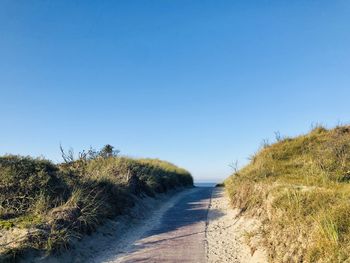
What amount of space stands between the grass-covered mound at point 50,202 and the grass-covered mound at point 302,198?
18.1ft

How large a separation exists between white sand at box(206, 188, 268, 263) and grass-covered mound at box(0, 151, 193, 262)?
157 inches

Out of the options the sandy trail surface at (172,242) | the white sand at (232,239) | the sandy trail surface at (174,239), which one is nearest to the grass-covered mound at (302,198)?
the white sand at (232,239)

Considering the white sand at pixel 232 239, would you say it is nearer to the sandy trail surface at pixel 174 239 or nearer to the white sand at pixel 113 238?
the sandy trail surface at pixel 174 239

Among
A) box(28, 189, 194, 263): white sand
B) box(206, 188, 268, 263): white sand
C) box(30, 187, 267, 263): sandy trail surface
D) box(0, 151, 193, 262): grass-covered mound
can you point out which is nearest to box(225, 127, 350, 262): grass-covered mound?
box(206, 188, 268, 263): white sand

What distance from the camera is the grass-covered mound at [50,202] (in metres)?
10.2

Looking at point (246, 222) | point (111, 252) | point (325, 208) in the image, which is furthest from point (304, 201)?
point (111, 252)

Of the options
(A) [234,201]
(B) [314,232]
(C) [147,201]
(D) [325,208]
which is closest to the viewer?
(B) [314,232]

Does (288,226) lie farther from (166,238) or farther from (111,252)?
(111,252)

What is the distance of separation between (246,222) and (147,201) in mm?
7644

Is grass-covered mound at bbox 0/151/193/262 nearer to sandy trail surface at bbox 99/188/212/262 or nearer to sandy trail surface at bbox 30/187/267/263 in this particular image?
sandy trail surface at bbox 30/187/267/263

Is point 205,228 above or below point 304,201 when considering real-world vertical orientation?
below

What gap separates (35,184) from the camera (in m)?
13.1

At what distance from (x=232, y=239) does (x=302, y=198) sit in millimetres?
3171

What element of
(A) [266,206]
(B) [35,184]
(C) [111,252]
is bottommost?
(C) [111,252]
